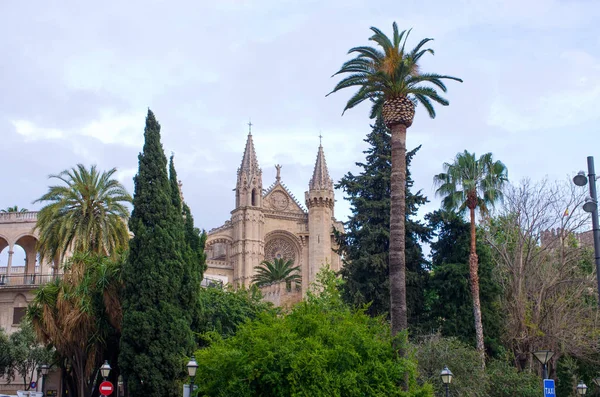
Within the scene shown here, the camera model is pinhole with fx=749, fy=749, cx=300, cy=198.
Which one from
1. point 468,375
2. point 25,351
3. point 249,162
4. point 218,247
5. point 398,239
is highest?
point 249,162

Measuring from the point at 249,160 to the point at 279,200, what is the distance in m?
5.90

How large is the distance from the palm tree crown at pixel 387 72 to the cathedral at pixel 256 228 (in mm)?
52575

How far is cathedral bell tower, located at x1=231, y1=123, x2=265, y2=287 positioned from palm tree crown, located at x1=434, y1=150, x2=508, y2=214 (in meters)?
48.1

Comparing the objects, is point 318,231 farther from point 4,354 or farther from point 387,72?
point 387,72

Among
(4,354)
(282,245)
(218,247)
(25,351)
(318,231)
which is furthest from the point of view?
(218,247)

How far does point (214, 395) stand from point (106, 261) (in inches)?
379

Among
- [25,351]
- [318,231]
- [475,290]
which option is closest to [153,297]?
[475,290]

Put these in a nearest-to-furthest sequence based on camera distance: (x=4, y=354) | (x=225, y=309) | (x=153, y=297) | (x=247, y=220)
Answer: (x=153, y=297)
(x=225, y=309)
(x=4, y=354)
(x=247, y=220)

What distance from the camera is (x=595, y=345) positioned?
32000 millimetres

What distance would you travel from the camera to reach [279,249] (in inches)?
3346

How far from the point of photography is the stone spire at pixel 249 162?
278 ft

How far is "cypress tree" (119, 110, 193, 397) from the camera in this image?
76.9 ft

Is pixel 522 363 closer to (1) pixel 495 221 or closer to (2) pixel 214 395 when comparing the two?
(1) pixel 495 221

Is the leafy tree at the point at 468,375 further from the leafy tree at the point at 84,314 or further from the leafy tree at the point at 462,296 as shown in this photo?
the leafy tree at the point at 84,314
